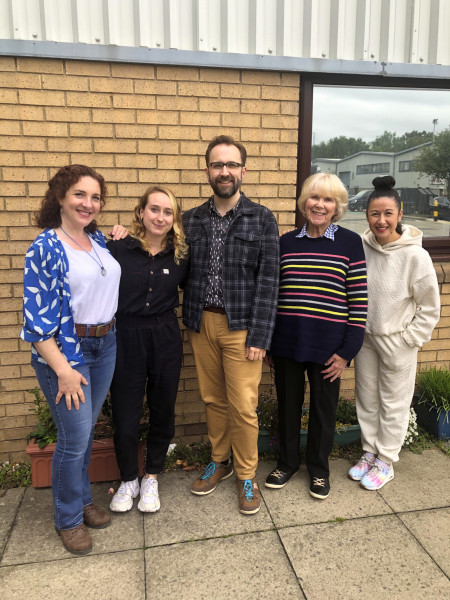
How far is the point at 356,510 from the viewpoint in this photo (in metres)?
2.82

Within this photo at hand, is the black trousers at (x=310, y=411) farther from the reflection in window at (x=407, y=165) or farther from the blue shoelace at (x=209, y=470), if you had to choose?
the reflection in window at (x=407, y=165)

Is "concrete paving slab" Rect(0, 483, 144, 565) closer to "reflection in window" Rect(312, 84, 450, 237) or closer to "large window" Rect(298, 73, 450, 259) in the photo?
"large window" Rect(298, 73, 450, 259)

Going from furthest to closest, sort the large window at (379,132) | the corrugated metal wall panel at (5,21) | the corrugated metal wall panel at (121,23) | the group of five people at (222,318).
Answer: the large window at (379,132)
the corrugated metal wall panel at (121,23)
the corrugated metal wall panel at (5,21)
the group of five people at (222,318)

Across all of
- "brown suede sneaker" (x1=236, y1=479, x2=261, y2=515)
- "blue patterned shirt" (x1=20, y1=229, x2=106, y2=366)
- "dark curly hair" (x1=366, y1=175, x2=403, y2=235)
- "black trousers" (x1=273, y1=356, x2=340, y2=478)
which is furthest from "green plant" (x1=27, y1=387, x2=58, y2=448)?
"dark curly hair" (x1=366, y1=175, x2=403, y2=235)

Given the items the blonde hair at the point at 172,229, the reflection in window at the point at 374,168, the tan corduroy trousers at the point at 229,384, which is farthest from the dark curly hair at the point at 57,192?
the reflection in window at the point at 374,168

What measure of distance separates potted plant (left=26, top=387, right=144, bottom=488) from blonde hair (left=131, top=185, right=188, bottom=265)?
1.25 metres

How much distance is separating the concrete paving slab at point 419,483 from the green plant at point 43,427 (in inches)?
87.4

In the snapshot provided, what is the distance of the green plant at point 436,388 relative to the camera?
3607 millimetres

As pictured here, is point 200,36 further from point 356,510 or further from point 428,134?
point 356,510

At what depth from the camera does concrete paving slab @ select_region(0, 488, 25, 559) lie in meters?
2.64

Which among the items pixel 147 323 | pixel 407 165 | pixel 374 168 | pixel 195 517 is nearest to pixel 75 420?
pixel 147 323

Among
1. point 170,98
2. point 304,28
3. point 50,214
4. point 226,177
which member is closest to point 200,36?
point 170,98

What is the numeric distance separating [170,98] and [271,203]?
1.02 metres

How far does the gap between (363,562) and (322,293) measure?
4.82ft
